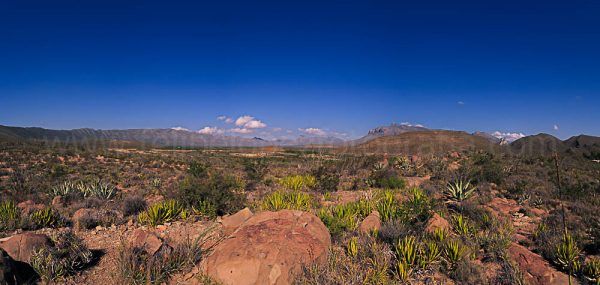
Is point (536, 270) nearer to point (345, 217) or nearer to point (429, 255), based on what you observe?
point (429, 255)

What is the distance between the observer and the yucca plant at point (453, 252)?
17.3 ft

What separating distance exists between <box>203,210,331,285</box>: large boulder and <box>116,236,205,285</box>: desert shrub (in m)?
0.37

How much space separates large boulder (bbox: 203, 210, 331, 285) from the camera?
4512mm

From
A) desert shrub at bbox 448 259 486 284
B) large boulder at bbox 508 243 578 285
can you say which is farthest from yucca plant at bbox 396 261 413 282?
large boulder at bbox 508 243 578 285

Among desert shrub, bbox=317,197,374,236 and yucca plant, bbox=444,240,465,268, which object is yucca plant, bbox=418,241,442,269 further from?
desert shrub, bbox=317,197,374,236

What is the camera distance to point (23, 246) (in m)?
4.83

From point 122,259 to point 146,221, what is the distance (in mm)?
2955

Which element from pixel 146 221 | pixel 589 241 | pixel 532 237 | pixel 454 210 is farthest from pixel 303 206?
pixel 589 241

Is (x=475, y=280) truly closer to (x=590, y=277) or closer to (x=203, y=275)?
(x=590, y=277)

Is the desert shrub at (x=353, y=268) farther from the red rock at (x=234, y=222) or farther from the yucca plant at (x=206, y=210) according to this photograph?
the yucca plant at (x=206, y=210)

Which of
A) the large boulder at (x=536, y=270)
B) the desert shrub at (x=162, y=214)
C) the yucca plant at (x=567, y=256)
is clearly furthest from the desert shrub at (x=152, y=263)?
the yucca plant at (x=567, y=256)

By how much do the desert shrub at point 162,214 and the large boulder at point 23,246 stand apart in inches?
89.8

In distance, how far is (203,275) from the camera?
15.8 ft

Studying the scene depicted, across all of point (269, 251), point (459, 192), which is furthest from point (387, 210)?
point (459, 192)
